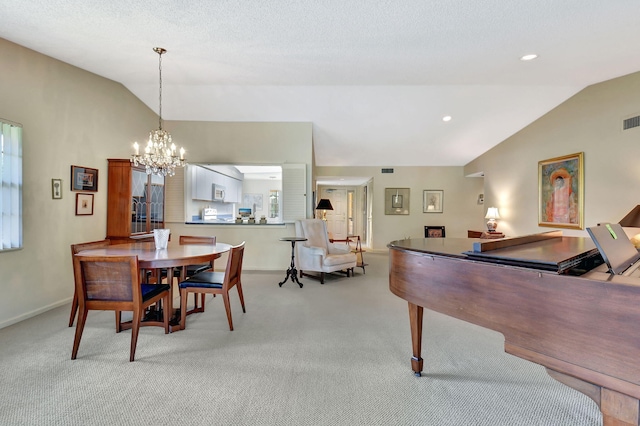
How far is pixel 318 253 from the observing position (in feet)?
15.4

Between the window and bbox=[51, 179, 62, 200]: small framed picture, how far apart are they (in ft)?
1.14

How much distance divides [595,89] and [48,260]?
7.39m

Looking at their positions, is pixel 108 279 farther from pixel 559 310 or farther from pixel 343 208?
pixel 343 208

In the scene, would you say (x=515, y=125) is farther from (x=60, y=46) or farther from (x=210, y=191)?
(x=60, y=46)

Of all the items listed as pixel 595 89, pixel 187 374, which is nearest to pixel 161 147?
pixel 187 374

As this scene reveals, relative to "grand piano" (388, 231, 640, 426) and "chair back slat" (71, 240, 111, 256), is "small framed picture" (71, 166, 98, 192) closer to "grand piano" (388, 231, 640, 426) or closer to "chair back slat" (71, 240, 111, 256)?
"chair back slat" (71, 240, 111, 256)

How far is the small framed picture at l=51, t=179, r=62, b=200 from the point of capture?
133 inches

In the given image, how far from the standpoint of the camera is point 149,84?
439 centimetres

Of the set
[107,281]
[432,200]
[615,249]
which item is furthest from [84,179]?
[432,200]

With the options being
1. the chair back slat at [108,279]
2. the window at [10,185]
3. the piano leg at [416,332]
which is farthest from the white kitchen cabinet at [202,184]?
the piano leg at [416,332]

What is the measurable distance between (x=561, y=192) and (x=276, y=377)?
520cm

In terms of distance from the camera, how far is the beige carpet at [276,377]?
5.41 feet

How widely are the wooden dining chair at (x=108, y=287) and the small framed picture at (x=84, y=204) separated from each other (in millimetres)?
1881

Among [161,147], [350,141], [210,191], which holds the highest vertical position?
[350,141]
